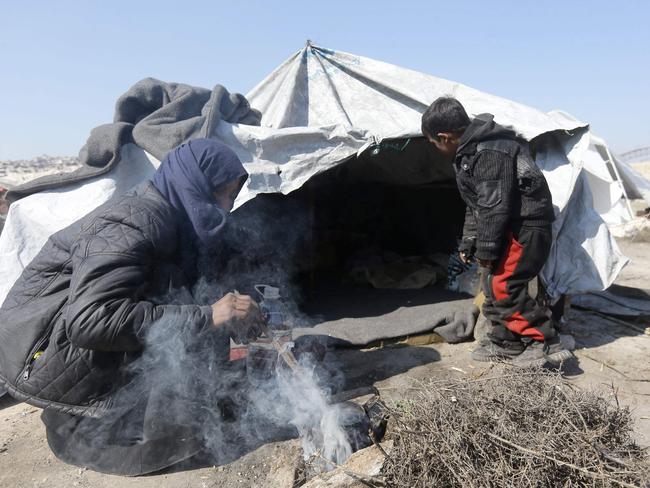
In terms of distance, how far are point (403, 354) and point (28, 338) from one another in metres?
2.83

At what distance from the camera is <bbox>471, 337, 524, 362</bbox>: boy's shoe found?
3.77m

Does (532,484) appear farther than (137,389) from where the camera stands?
Result: No

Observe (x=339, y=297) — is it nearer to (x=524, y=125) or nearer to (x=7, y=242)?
(x=524, y=125)

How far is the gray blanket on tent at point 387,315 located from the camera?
14.3ft

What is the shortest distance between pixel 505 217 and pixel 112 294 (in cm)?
256

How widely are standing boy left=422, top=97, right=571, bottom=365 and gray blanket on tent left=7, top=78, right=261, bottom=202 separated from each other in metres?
1.69

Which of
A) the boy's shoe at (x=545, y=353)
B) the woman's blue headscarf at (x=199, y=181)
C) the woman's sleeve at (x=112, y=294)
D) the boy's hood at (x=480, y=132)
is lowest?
the boy's shoe at (x=545, y=353)

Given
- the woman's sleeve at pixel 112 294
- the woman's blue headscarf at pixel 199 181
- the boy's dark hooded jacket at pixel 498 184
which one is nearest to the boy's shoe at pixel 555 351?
the boy's dark hooded jacket at pixel 498 184

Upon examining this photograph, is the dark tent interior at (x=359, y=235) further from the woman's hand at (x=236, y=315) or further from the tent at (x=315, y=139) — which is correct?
the woman's hand at (x=236, y=315)

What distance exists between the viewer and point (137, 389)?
2.45 meters

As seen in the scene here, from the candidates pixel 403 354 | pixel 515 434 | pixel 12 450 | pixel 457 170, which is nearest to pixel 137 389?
pixel 12 450

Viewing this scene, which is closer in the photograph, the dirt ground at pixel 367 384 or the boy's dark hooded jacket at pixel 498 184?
the dirt ground at pixel 367 384

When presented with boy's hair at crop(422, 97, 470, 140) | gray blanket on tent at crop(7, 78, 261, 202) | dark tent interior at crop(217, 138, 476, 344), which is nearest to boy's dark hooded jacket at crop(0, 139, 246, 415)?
gray blanket on tent at crop(7, 78, 261, 202)

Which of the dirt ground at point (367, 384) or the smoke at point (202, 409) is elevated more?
the smoke at point (202, 409)
